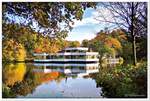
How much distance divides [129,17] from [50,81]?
31.5 inches

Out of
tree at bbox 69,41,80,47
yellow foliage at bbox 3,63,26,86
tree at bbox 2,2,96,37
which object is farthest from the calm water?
tree at bbox 2,2,96,37

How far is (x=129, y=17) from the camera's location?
3.87 meters

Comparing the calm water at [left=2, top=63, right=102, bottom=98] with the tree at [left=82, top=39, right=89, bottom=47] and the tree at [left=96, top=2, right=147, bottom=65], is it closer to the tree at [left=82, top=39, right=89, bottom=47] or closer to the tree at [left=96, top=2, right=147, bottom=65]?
the tree at [left=82, top=39, right=89, bottom=47]

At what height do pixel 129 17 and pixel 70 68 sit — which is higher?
pixel 129 17

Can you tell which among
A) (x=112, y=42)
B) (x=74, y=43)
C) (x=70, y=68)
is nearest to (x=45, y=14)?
(x=74, y=43)

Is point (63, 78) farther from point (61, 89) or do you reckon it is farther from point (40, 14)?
point (40, 14)

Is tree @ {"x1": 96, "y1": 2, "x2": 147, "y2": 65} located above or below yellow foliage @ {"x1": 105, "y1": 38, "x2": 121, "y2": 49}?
above

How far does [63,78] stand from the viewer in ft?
12.6

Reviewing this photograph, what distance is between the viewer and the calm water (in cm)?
379

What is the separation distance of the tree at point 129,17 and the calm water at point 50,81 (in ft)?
1.24

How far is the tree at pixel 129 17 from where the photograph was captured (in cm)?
381

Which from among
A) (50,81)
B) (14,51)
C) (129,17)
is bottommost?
(50,81)

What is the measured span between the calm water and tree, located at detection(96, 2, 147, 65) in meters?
0.38

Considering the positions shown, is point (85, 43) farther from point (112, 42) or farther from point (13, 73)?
point (13, 73)
